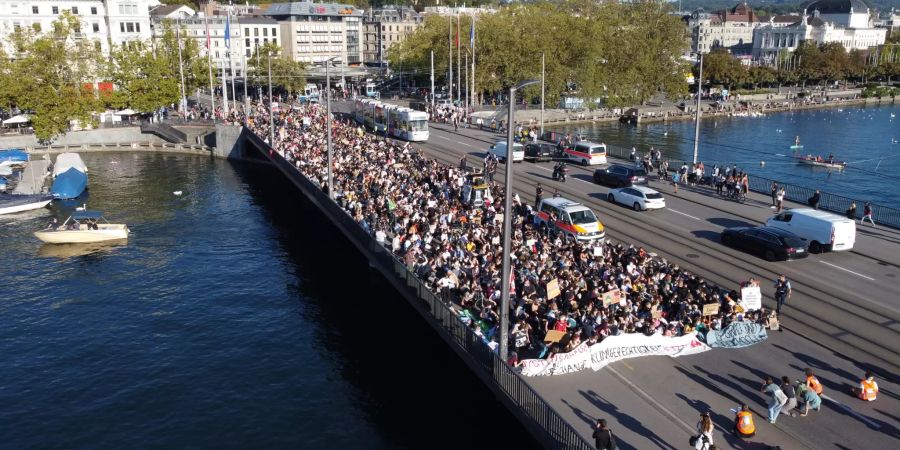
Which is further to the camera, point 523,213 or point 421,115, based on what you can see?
point 421,115

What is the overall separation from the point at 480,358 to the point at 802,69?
174954 millimetres

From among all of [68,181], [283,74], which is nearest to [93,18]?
[283,74]

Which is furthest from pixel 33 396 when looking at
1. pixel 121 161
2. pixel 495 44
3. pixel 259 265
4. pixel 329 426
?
pixel 495 44

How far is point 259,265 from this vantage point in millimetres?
41625

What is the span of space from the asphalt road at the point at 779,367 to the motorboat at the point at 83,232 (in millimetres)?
30413

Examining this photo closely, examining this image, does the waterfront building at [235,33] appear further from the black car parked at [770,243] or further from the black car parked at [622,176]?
the black car parked at [770,243]

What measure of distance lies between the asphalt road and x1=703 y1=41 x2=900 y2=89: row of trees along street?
420 feet

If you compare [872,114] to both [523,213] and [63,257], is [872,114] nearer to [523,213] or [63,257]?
[523,213]

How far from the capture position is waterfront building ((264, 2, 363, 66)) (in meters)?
162

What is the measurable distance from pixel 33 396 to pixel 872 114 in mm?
149564


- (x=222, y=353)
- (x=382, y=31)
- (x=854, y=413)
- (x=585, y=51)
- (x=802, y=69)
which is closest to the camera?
(x=854, y=413)

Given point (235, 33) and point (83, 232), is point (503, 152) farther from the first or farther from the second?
point (235, 33)

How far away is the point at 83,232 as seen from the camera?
45719 millimetres

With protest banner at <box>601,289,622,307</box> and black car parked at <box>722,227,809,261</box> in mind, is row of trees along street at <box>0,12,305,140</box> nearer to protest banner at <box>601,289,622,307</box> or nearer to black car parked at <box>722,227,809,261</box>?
black car parked at <box>722,227,809,261</box>
